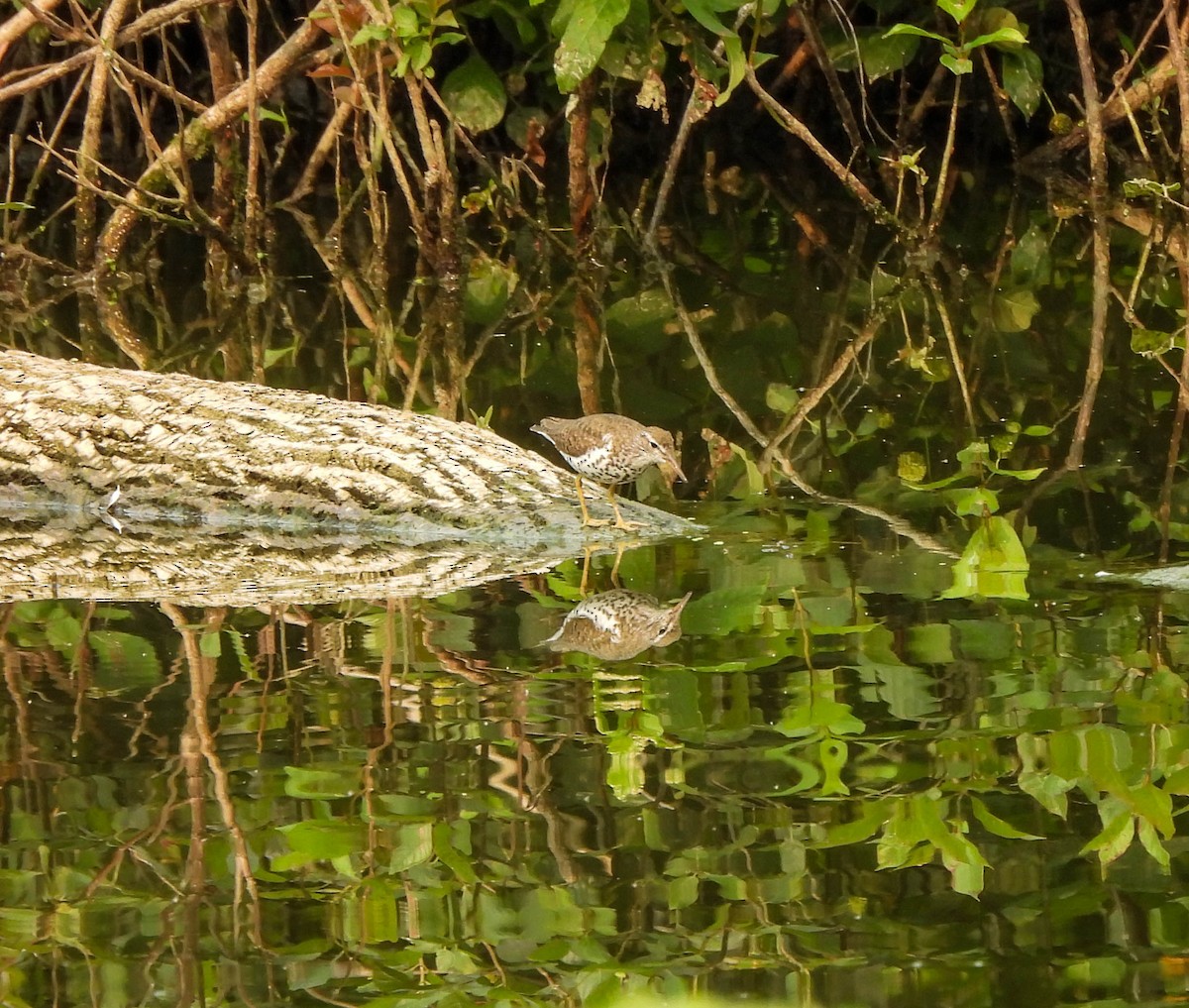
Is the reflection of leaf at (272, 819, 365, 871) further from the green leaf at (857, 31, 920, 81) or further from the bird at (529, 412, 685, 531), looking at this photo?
the green leaf at (857, 31, 920, 81)

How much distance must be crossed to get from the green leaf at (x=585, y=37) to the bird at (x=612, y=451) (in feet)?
12.9

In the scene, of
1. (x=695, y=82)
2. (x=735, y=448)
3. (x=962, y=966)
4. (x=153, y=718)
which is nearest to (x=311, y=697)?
(x=153, y=718)

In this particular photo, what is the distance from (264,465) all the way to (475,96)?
20.0 feet

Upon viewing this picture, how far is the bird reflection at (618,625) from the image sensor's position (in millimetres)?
3895

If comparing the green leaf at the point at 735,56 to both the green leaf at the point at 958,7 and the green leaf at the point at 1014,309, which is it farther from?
the green leaf at the point at 1014,309

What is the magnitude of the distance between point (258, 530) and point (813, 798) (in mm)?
2624

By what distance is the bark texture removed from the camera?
5176 mm

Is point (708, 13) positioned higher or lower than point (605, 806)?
higher

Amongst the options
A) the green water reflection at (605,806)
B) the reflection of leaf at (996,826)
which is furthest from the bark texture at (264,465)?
the reflection of leaf at (996,826)

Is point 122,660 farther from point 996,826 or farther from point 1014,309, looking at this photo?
point 1014,309

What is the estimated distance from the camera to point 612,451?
16.2ft

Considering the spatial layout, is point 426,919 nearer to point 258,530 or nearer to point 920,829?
point 920,829

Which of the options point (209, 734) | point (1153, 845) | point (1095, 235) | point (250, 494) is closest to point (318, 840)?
point (209, 734)

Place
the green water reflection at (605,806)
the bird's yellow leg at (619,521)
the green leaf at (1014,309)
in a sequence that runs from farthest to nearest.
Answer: the green leaf at (1014,309), the bird's yellow leg at (619,521), the green water reflection at (605,806)
